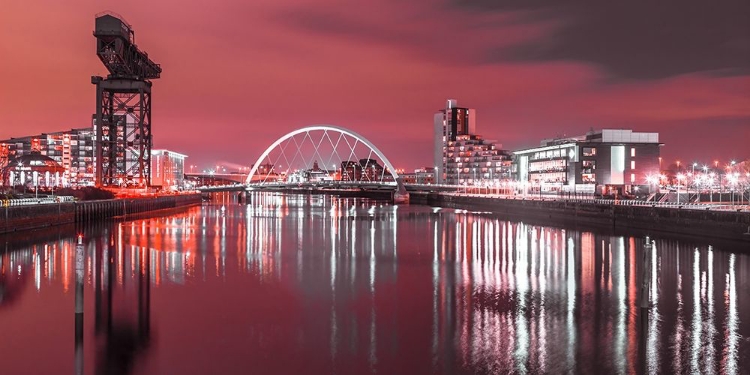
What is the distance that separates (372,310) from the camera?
744 inches

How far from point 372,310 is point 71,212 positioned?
37486 millimetres

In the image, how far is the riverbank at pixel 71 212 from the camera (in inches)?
1531

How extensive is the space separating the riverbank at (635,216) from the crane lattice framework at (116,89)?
40.4 m

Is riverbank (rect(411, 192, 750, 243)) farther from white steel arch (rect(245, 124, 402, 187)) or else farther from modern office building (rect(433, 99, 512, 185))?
modern office building (rect(433, 99, 512, 185))

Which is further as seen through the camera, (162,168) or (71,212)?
(162,168)

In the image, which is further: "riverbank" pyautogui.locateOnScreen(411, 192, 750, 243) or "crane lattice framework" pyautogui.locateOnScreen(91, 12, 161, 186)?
"crane lattice framework" pyautogui.locateOnScreen(91, 12, 161, 186)

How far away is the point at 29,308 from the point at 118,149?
5642 centimetres

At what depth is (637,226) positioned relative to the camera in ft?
150

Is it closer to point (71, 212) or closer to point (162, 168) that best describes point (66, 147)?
point (162, 168)

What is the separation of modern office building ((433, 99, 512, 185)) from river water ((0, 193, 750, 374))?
126 meters

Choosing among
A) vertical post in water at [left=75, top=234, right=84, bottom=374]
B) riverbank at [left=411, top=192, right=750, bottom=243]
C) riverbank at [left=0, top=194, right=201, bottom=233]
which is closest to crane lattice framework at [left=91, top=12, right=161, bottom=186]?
riverbank at [left=0, top=194, right=201, bottom=233]

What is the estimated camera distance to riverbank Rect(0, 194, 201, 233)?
3888 centimetres

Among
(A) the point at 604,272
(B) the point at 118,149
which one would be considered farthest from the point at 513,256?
(B) the point at 118,149

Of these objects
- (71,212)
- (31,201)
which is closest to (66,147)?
(71,212)
